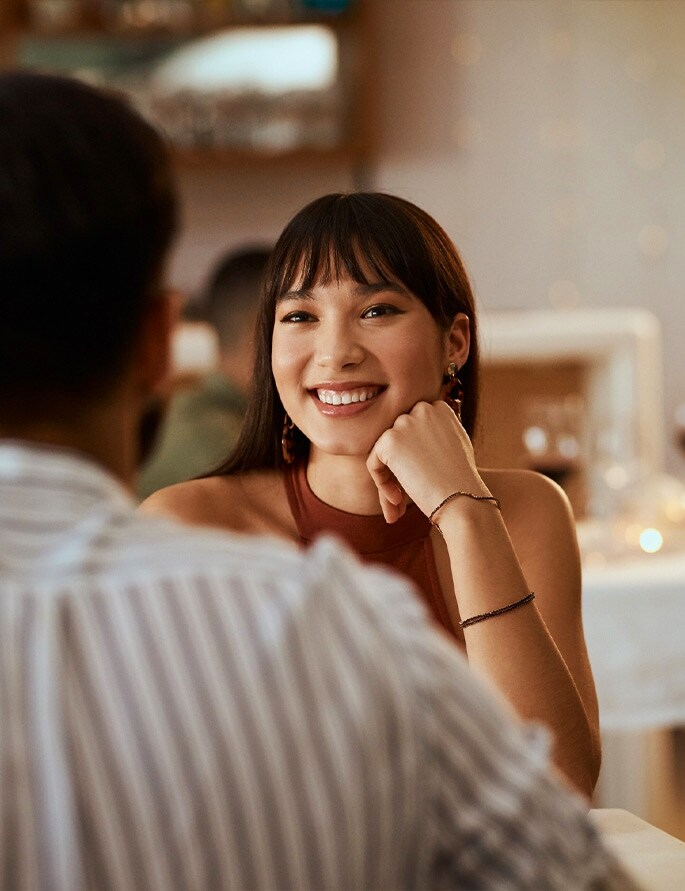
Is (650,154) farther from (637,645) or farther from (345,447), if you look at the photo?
(345,447)

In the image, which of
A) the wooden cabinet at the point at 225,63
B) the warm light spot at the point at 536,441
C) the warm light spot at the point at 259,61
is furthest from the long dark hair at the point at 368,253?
the warm light spot at the point at 259,61

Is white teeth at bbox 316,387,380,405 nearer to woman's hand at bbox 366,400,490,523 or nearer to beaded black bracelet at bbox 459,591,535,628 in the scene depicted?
woman's hand at bbox 366,400,490,523

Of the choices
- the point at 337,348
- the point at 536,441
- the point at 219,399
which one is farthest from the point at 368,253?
the point at 219,399

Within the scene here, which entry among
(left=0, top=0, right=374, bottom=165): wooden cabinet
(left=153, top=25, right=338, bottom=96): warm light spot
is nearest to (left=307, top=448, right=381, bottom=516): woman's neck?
(left=0, top=0, right=374, bottom=165): wooden cabinet

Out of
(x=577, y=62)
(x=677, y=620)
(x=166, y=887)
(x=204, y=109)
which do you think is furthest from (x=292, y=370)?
(x=577, y=62)

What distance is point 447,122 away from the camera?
4.79 meters

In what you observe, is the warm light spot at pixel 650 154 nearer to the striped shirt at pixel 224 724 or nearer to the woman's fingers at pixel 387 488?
the woman's fingers at pixel 387 488

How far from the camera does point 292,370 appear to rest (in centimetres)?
147

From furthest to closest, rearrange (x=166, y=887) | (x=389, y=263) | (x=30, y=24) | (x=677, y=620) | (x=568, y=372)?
(x=30, y=24) → (x=568, y=372) → (x=677, y=620) → (x=389, y=263) → (x=166, y=887)

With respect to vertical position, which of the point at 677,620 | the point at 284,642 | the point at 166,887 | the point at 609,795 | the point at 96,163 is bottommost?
the point at 609,795

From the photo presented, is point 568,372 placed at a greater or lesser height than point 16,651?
lesser

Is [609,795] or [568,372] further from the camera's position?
[568,372]

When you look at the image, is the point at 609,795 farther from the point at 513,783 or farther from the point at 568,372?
the point at 513,783

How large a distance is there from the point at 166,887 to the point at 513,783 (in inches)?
7.5
